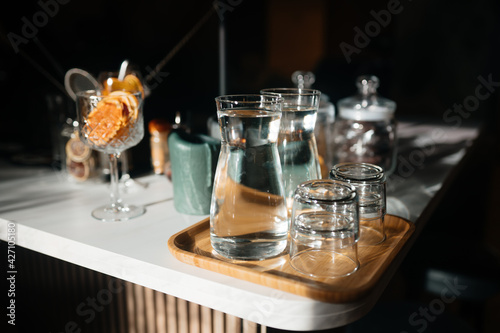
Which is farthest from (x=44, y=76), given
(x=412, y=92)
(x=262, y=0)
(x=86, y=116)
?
(x=412, y=92)

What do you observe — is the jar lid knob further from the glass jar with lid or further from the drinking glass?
the drinking glass

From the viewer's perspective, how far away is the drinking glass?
62 centimetres

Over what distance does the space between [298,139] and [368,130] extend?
50 cm

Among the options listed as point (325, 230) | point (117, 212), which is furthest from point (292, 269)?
point (117, 212)

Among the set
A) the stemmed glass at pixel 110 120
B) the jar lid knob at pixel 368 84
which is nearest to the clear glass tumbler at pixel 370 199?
the stemmed glass at pixel 110 120

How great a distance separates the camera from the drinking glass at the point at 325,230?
0.62 m

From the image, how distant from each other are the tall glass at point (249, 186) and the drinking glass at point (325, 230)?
0.11 ft

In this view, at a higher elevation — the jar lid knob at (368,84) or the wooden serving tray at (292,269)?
the jar lid knob at (368,84)

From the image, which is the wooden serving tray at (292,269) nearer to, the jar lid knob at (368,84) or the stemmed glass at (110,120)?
the stemmed glass at (110,120)

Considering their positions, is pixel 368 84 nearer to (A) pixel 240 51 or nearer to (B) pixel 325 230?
(B) pixel 325 230

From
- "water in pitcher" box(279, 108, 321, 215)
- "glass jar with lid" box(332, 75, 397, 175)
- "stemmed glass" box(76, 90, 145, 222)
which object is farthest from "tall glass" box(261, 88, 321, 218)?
"glass jar with lid" box(332, 75, 397, 175)

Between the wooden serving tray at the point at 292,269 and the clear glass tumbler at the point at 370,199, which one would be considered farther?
the clear glass tumbler at the point at 370,199

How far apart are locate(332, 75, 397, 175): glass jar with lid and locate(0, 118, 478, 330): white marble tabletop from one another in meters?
0.07

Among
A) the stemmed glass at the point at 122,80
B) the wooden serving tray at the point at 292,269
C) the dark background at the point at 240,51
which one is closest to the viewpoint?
the wooden serving tray at the point at 292,269
